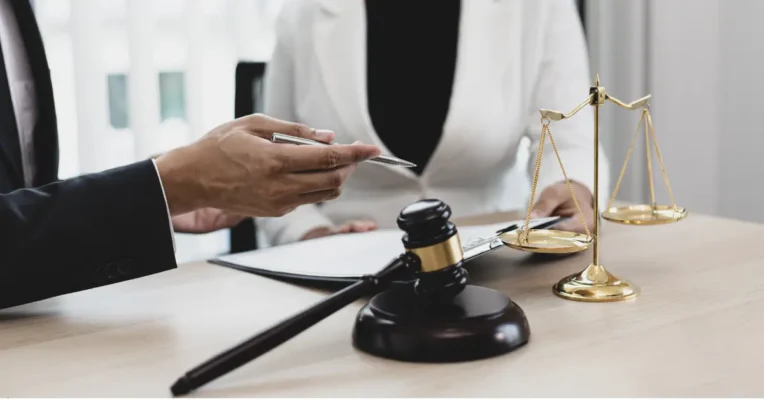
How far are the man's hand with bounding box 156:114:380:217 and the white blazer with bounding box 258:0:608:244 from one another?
0.71 metres

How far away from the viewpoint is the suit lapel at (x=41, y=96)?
123cm

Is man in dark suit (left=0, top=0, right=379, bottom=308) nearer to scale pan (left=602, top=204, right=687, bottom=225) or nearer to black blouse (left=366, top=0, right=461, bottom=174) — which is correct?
scale pan (left=602, top=204, right=687, bottom=225)

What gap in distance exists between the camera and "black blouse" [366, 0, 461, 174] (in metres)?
1.71

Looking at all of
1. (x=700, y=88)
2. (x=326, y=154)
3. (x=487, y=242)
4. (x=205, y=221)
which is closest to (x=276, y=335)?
(x=326, y=154)

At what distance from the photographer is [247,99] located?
5.65 ft

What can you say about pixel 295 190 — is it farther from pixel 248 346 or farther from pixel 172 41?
pixel 172 41

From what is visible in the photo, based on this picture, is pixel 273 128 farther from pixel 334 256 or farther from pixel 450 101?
pixel 450 101

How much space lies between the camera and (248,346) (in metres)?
0.62

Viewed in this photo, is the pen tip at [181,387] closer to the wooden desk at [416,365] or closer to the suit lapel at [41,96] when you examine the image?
the wooden desk at [416,365]

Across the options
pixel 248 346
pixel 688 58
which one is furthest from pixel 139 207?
pixel 688 58

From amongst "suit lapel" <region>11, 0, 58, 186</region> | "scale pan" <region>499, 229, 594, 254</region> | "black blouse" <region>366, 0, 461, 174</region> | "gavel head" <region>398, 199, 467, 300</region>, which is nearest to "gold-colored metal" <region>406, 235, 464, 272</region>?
"gavel head" <region>398, 199, 467, 300</region>

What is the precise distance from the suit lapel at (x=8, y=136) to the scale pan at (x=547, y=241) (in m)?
0.66

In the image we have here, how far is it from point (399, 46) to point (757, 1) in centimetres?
92

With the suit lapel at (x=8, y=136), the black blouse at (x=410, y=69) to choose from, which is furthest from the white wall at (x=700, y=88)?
the suit lapel at (x=8, y=136)
